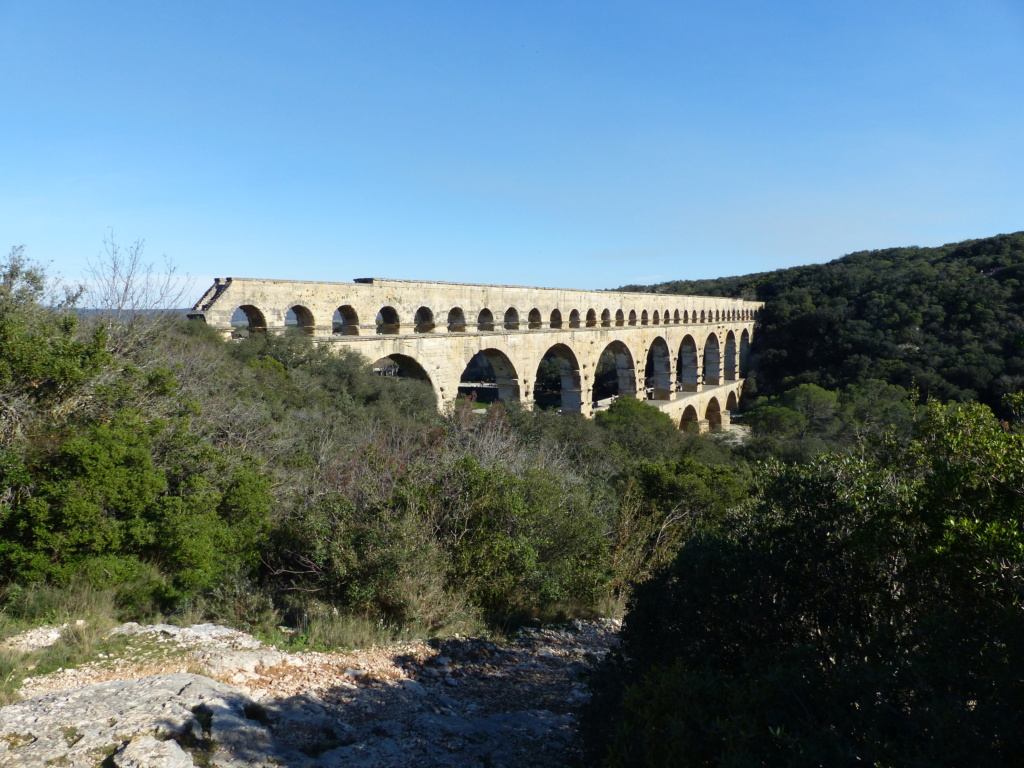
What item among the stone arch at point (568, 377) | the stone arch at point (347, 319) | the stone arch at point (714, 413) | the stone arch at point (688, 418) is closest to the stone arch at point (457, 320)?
the stone arch at point (347, 319)

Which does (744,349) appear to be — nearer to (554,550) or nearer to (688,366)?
(688,366)

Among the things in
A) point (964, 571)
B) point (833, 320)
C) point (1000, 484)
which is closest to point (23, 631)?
point (964, 571)

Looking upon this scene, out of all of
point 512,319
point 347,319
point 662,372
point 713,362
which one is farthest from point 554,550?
point 713,362

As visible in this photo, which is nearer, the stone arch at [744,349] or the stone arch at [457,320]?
the stone arch at [457,320]

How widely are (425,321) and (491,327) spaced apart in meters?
2.02

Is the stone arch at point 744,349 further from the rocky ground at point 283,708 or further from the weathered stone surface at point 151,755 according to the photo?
the weathered stone surface at point 151,755

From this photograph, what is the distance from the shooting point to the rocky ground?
2439mm

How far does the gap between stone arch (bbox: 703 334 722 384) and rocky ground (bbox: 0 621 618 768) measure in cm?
2718

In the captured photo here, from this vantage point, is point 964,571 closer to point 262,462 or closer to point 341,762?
point 341,762

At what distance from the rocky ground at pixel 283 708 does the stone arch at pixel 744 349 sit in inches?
1281

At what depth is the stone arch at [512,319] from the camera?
1515cm

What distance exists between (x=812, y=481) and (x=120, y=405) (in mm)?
4829

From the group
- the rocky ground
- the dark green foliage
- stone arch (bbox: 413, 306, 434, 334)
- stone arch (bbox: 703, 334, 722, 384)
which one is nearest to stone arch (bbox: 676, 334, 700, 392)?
stone arch (bbox: 703, 334, 722, 384)

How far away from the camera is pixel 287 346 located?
988cm
